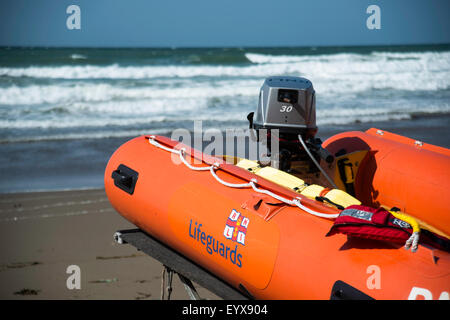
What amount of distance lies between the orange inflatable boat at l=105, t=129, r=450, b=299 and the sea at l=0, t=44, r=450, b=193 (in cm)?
326

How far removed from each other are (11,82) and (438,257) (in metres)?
15.8

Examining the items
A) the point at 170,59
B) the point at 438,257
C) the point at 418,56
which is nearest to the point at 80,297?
the point at 438,257

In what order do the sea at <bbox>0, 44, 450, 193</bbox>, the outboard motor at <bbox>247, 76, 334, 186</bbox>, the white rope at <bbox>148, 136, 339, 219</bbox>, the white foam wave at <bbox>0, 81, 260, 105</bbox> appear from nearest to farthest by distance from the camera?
the white rope at <bbox>148, 136, 339, 219</bbox> < the outboard motor at <bbox>247, 76, 334, 186</bbox> < the sea at <bbox>0, 44, 450, 193</bbox> < the white foam wave at <bbox>0, 81, 260, 105</bbox>

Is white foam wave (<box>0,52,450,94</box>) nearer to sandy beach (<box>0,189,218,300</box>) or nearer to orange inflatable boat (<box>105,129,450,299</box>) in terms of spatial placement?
sandy beach (<box>0,189,218,300</box>)

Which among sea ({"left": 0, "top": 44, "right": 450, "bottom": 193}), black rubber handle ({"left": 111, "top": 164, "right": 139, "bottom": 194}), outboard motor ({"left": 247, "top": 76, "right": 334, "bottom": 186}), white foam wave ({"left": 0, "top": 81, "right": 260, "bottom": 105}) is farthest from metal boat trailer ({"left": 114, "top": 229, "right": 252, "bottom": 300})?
white foam wave ({"left": 0, "top": 81, "right": 260, "bottom": 105})

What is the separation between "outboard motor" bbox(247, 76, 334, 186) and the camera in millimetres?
3719

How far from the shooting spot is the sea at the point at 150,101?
8.15 metres

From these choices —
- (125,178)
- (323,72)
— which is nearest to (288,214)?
(125,178)

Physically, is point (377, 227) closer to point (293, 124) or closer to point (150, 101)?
point (293, 124)

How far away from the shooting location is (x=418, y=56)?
89.3 feet

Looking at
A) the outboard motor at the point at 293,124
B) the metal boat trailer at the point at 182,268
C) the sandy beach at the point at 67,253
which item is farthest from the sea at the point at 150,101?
the outboard motor at the point at 293,124

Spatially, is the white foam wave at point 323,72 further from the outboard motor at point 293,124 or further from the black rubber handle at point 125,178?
the black rubber handle at point 125,178

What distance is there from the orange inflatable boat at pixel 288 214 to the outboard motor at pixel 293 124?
33 centimetres

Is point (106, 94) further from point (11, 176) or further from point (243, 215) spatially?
point (243, 215)
